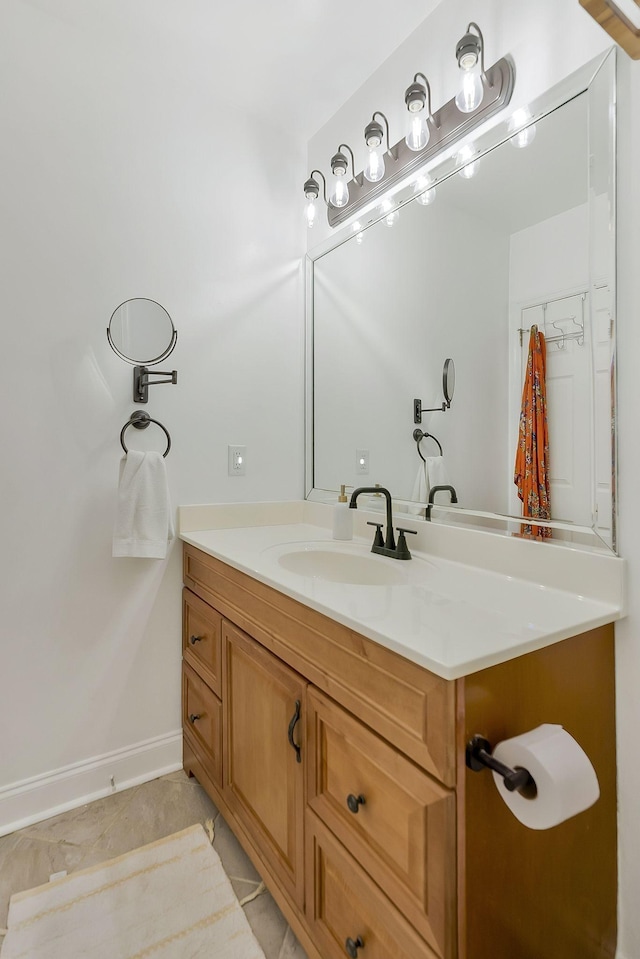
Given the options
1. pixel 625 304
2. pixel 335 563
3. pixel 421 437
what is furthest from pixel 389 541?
pixel 625 304

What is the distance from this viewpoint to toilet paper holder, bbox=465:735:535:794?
2.26ft

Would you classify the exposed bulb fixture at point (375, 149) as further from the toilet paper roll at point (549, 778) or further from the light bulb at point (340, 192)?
the toilet paper roll at point (549, 778)

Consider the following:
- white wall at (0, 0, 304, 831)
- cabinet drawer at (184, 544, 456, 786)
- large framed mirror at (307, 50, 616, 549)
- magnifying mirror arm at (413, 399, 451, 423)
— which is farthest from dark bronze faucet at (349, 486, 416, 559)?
white wall at (0, 0, 304, 831)

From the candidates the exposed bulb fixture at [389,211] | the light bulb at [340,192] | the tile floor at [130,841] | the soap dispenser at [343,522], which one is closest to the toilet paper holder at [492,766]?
the tile floor at [130,841]

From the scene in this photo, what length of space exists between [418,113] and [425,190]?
0.20 m

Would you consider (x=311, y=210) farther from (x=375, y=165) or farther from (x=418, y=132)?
(x=418, y=132)

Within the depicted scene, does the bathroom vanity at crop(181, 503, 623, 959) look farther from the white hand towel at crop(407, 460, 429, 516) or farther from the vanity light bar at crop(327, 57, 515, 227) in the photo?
the vanity light bar at crop(327, 57, 515, 227)

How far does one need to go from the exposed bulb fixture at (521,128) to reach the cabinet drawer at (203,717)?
67.8 inches

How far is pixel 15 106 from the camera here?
4.85ft

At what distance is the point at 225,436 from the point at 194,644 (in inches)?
29.7

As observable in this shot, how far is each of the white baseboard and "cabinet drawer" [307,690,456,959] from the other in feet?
3.07

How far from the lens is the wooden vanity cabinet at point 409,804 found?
2.44ft

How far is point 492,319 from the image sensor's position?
1.31 meters

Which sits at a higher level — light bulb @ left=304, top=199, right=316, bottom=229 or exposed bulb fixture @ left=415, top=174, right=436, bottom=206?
light bulb @ left=304, top=199, right=316, bottom=229
